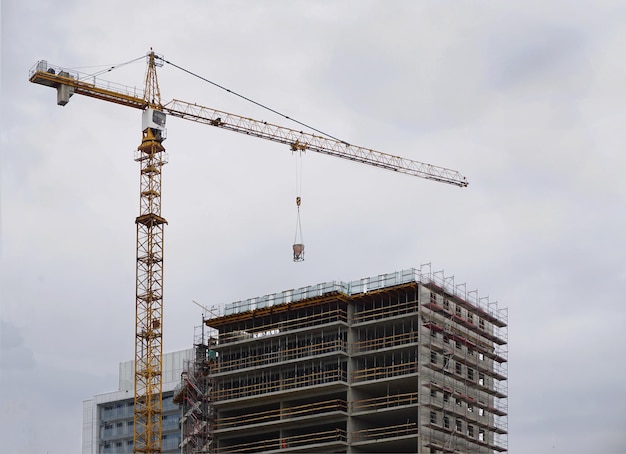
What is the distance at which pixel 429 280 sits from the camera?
134 meters

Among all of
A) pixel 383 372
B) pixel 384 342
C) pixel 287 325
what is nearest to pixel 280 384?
pixel 287 325

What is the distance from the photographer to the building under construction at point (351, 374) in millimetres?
130375

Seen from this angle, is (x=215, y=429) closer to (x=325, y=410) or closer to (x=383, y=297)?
(x=325, y=410)

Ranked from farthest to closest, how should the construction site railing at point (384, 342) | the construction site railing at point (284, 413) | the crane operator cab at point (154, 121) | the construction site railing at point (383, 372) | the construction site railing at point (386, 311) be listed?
the crane operator cab at point (154, 121) < the construction site railing at point (284, 413) < the construction site railing at point (386, 311) < the construction site railing at point (384, 342) < the construction site railing at point (383, 372)

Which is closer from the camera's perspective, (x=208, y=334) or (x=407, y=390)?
(x=407, y=390)

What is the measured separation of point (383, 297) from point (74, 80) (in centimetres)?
4419

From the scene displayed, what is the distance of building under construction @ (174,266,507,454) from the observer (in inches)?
5133

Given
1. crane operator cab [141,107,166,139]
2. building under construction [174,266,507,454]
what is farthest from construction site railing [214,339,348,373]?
crane operator cab [141,107,166,139]

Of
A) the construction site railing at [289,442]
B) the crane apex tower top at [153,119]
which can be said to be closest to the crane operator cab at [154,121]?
the crane apex tower top at [153,119]

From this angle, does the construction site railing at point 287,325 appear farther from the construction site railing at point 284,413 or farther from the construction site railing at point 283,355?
the construction site railing at point 284,413

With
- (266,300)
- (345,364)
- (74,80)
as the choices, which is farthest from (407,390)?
(74,80)

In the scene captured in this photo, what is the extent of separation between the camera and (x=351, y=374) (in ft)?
439

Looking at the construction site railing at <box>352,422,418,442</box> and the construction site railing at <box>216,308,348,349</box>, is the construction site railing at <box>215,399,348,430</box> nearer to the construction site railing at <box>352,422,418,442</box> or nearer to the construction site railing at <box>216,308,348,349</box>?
the construction site railing at <box>352,422,418,442</box>

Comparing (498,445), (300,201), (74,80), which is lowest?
(498,445)
